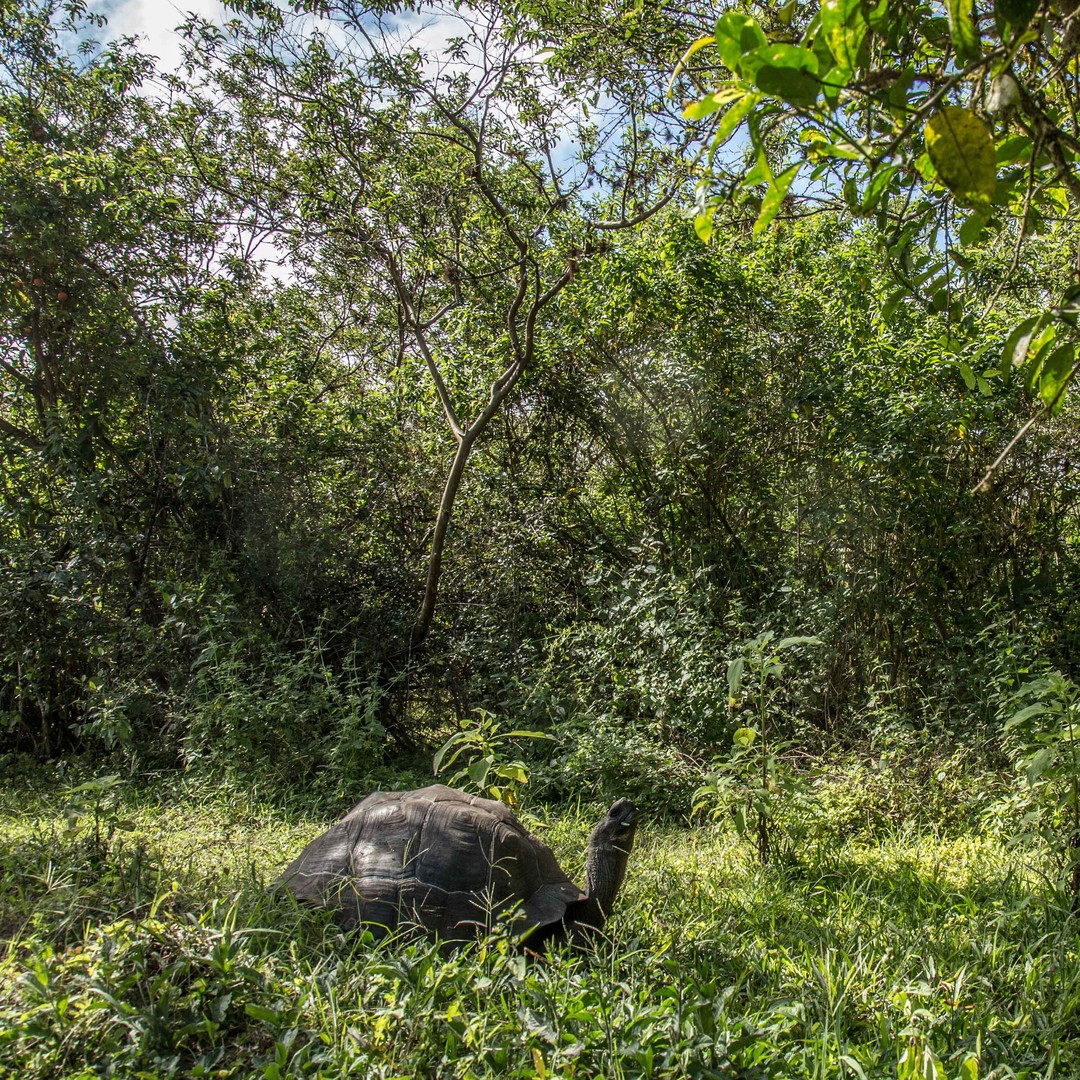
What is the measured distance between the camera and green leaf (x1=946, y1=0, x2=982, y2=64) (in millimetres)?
1197

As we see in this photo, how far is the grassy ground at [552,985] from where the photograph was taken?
1.88m

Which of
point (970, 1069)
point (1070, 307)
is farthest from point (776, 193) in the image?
point (970, 1069)

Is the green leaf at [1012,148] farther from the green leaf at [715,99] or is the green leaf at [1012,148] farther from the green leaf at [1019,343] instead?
the green leaf at [715,99]

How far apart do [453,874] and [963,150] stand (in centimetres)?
235

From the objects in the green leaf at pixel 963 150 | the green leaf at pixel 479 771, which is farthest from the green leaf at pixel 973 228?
the green leaf at pixel 479 771

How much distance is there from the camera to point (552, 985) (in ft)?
7.09

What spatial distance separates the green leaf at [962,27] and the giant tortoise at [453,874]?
7.48 feet

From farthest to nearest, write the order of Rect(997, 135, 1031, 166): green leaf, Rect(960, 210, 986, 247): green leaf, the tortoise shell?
the tortoise shell, Rect(997, 135, 1031, 166): green leaf, Rect(960, 210, 986, 247): green leaf

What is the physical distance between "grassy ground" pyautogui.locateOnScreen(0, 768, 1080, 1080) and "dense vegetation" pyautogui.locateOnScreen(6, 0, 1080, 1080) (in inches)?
1.0

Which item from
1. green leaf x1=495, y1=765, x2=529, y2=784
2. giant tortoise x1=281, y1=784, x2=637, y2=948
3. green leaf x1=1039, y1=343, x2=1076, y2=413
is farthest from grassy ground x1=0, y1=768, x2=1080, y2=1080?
green leaf x1=1039, y1=343, x2=1076, y2=413

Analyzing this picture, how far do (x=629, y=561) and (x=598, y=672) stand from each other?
43.0 inches

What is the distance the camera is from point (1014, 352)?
4.16 ft

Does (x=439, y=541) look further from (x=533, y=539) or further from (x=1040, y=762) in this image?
(x=1040, y=762)

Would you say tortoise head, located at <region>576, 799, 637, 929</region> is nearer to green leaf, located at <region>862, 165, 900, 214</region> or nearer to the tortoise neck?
the tortoise neck
